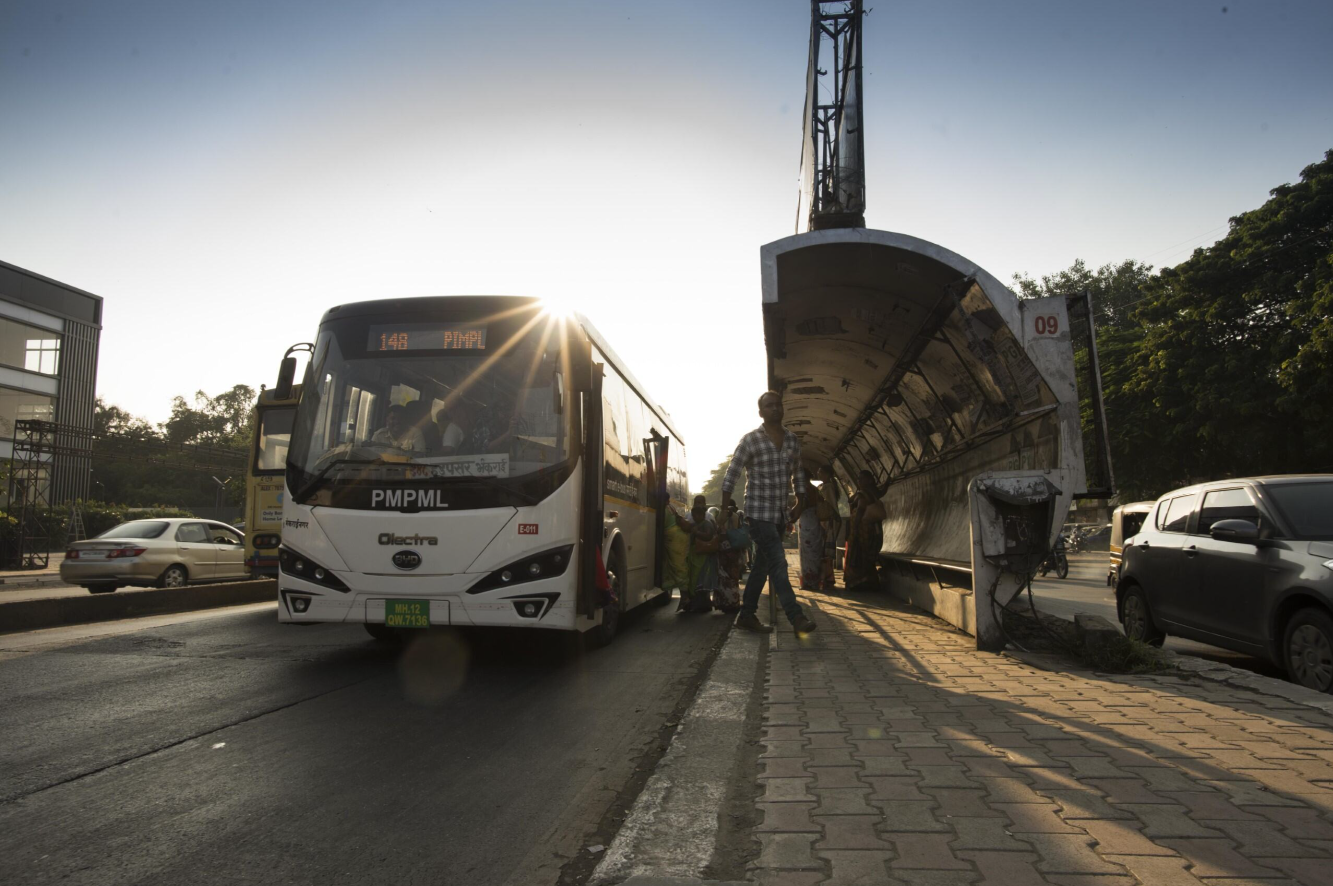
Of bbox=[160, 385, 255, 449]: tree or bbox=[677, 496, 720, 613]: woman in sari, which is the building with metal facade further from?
bbox=[160, 385, 255, 449]: tree

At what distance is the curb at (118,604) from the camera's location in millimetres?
10469

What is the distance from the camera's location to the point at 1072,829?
→ 3.02 m

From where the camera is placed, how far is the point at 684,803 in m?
3.44

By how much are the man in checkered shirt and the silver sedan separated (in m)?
13.1

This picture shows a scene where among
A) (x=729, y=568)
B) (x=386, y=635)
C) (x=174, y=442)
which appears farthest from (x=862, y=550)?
(x=174, y=442)

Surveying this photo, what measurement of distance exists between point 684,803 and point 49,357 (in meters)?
48.8

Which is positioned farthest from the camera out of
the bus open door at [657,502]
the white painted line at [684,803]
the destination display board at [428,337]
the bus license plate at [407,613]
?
the bus open door at [657,502]

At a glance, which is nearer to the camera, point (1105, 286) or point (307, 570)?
point (307, 570)

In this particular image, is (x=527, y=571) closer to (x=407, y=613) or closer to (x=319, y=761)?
(x=407, y=613)

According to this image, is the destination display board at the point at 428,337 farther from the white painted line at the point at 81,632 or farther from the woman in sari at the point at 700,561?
the woman in sari at the point at 700,561

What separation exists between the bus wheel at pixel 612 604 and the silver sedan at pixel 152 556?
1187 cm

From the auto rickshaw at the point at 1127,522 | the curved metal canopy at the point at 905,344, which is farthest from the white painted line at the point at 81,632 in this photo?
the auto rickshaw at the point at 1127,522

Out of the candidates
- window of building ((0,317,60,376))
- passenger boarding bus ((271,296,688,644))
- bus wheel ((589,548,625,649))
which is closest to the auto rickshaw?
bus wheel ((589,548,625,649))

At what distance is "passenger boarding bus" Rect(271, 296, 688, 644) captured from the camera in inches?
270
